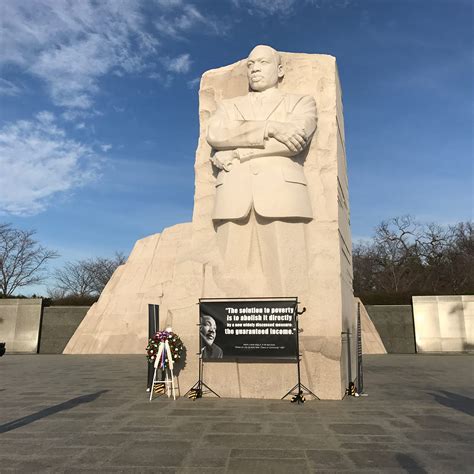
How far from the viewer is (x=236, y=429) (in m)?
4.82

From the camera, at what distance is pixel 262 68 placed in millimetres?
7434

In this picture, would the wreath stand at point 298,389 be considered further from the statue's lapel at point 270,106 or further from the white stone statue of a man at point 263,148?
the statue's lapel at point 270,106

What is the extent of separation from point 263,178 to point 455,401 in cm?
463

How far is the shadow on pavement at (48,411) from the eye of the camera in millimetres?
5074

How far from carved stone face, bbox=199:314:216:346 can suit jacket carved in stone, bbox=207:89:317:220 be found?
1740 mm

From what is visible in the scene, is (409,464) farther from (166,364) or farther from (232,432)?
(166,364)

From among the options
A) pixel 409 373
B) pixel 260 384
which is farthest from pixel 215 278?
pixel 409 373

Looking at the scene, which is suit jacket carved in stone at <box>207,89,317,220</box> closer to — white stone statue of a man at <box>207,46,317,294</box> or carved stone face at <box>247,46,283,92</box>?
white stone statue of a man at <box>207,46,317,294</box>

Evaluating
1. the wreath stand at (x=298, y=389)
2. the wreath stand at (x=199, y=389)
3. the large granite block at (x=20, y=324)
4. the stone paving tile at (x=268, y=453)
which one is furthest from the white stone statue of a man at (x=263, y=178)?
the large granite block at (x=20, y=324)

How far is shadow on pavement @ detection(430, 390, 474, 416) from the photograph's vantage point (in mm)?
6027

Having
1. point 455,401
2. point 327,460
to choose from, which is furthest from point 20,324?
point 327,460

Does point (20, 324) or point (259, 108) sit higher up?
point (259, 108)

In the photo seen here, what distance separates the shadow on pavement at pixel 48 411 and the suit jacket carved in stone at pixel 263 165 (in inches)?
142

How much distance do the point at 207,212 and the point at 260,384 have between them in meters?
3.19
